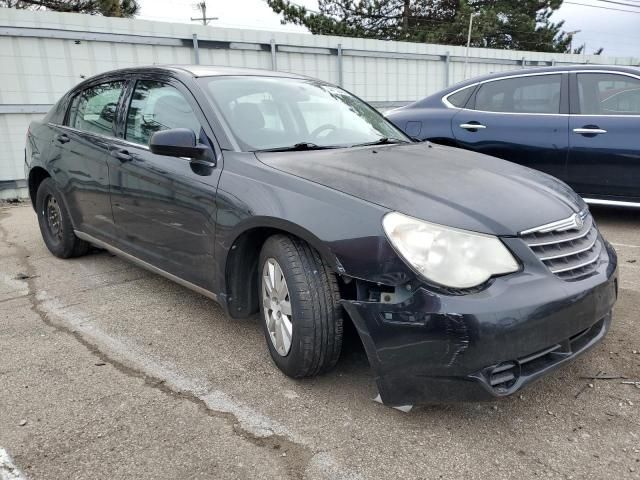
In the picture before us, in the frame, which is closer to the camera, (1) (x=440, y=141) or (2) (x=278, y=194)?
(2) (x=278, y=194)

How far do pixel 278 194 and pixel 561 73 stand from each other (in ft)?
13.8

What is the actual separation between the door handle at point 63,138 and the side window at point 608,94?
15.6 ft

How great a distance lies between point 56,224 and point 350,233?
3644mm

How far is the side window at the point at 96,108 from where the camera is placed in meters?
3.88

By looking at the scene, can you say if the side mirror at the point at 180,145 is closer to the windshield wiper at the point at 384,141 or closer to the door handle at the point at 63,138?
the windshield wiper at the point at 384,141

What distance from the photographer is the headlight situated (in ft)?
6.76

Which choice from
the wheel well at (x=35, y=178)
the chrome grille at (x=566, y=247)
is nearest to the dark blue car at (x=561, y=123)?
the chrome grille at (x=566, y=247)

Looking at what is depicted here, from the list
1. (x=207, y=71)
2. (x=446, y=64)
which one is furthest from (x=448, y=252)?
(x=446, y=64)

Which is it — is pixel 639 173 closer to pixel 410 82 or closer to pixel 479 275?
pixel 479 275

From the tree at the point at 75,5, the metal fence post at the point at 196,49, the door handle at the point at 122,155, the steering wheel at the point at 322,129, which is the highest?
the tree at the point at 75,5

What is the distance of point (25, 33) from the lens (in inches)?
310

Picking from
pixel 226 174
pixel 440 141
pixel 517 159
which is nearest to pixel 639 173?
pixel 517 159

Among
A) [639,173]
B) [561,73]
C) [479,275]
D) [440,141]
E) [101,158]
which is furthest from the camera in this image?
[440,141]

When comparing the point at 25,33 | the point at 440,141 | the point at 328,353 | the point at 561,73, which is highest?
the point at 25,33
